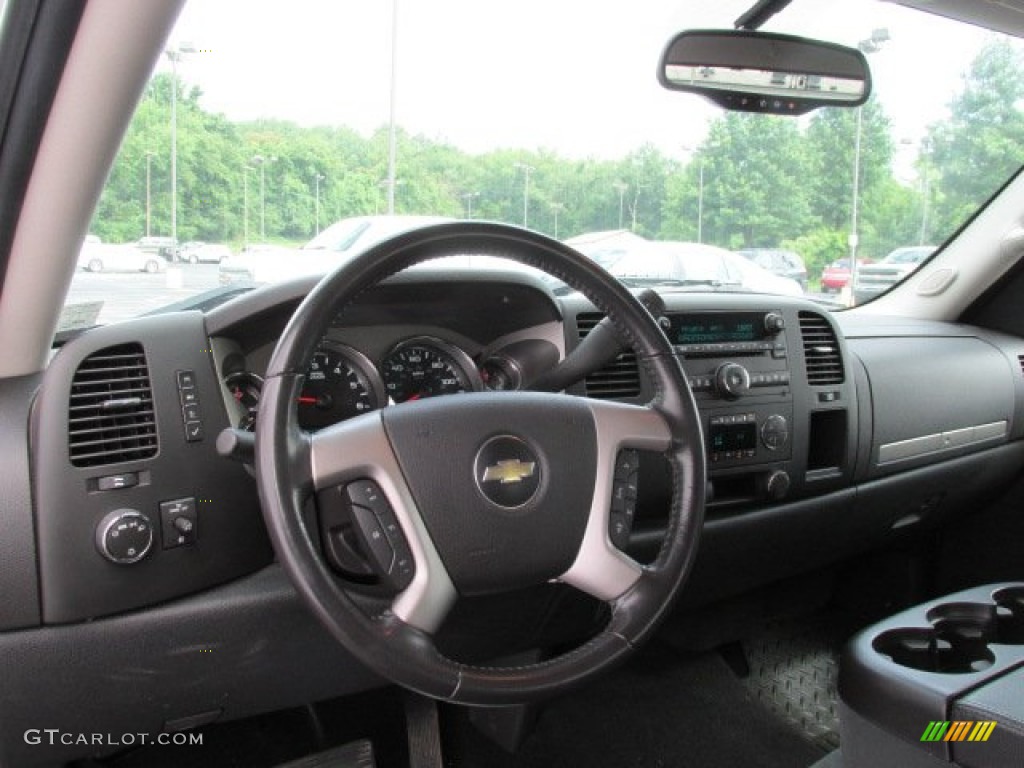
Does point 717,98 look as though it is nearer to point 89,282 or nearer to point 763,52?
point 763,52

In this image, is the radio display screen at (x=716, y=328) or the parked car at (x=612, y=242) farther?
the radio display screen at (x=716, y=328)

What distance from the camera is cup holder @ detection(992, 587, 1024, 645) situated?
2.10 meters

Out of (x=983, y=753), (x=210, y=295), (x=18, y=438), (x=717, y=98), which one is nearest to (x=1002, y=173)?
(x=717, y=98)

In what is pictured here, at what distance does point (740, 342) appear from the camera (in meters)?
2.60

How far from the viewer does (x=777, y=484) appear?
262 centimetres

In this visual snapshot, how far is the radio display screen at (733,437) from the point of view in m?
2.47

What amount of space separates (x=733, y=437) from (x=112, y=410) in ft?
5.27

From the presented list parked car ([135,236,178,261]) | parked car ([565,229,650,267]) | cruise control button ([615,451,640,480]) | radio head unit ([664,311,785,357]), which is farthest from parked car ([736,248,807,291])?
parked car ([135,236,178,261])

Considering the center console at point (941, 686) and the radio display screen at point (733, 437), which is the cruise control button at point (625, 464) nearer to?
the center console at point (941, 686)

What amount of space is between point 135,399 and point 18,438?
0.21 metres

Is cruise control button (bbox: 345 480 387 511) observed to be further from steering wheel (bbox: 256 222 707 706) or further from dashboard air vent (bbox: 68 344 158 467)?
dashboard air vent (bbox: 68 344 158 467)

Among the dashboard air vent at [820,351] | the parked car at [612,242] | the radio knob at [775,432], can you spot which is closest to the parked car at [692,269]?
the parked car at [612,242]

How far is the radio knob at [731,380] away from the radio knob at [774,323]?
23 cm

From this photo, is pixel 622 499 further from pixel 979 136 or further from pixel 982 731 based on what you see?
pixel 979 136
